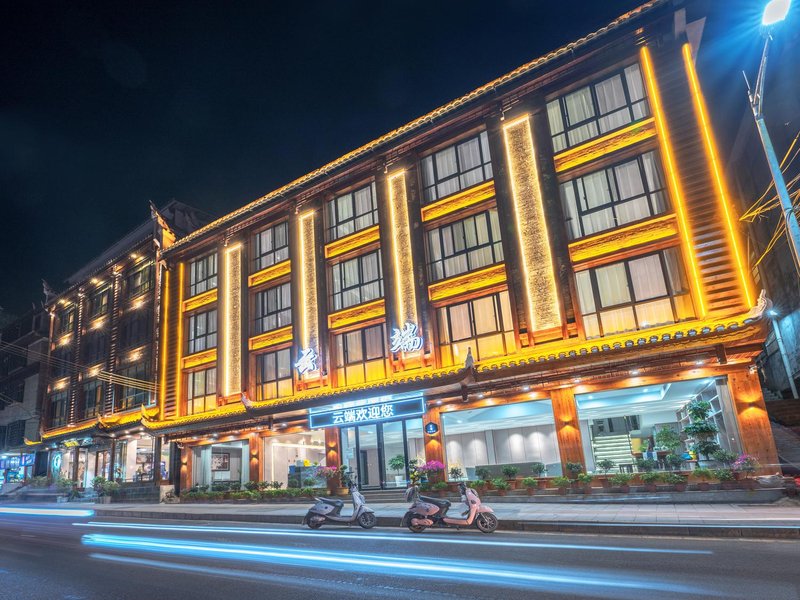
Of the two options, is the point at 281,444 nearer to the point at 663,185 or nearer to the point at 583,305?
the point at 583,305

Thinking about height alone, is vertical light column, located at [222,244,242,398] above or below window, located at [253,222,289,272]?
below

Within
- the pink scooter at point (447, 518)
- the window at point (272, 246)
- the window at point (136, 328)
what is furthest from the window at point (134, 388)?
the pink scooter at point (447, 518)

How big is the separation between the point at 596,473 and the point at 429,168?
49.8 ft

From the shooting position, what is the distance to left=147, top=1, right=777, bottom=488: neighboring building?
17734 millimetres

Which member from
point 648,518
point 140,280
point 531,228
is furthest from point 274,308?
point 648,518

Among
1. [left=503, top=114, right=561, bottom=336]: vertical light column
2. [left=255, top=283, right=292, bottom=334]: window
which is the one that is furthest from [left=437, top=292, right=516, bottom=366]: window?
[left=255, top=283, right=292, bottom=334]: window

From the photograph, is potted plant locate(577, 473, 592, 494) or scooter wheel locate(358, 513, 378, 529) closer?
scooter wheel locate(358, 513, 378, 529)

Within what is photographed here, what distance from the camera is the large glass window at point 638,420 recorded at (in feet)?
57.3

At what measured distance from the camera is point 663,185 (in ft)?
62.2

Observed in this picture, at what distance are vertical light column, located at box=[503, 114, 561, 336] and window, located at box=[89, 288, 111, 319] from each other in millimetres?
33551

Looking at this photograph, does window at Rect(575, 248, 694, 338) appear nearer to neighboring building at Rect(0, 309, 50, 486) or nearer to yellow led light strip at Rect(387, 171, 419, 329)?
yellow led light strip at Rect(387, 171, 419, 329)

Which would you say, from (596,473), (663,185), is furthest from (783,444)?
(663,185)

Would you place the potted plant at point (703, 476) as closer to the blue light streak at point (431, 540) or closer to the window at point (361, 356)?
the blue light streak at point (431, 540)

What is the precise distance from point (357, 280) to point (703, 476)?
54.5 ft
